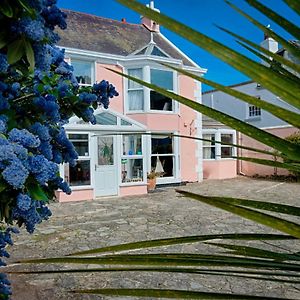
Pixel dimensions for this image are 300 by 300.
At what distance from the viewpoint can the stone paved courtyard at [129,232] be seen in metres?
4.46

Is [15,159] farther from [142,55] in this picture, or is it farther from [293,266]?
[142,55]

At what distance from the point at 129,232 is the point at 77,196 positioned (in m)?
5.38

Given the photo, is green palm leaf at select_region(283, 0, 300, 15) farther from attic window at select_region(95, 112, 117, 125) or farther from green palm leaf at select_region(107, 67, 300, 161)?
attic window at select_region(95, 112, 117, 125)

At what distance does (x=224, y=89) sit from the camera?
0.65 meters

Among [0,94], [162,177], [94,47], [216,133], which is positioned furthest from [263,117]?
[0,94]

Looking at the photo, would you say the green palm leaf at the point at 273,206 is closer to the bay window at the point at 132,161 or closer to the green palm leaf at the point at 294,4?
the green palm leaf at the point at 294,4

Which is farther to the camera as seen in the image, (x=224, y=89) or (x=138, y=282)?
(x=138, y=282)

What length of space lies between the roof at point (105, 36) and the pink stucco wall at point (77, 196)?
5.74 meters

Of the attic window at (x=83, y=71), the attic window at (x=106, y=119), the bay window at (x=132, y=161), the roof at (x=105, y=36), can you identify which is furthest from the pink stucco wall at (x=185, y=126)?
the attic window at (x=83, y=71)

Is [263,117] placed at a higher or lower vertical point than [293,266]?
higher

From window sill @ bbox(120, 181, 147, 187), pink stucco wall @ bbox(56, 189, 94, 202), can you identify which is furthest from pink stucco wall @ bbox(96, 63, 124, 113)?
pink stucco wall @ bbox(56, 189, 94, 202)

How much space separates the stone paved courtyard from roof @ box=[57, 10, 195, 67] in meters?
6.44

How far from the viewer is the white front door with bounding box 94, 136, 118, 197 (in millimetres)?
12923

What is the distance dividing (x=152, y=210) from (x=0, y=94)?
28.1 feet
